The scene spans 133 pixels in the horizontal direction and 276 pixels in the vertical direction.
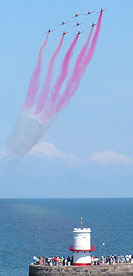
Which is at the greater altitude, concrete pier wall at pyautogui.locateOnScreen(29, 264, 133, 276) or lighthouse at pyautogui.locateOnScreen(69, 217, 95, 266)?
lighthouse at pyautogui.locateOnScreen(69, 217, 95, 266)

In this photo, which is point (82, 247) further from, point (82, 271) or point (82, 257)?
point (82, 271)

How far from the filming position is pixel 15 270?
11469 cm

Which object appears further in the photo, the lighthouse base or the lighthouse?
the lighthouse base

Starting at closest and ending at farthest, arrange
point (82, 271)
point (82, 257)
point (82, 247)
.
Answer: point (82, 271) < point (82, 247) < point (82, 257)

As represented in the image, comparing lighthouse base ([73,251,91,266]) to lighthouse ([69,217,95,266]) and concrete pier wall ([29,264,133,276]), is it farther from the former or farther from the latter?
concrete pier wall ([29,264,133,276])

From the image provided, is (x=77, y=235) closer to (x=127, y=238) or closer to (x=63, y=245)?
(x=63, y=245)

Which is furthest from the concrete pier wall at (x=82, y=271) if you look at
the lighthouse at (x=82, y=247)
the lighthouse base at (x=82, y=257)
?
the lighthouse at (x=82, y=247)

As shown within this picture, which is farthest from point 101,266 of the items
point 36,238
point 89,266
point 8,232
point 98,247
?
point 8,232

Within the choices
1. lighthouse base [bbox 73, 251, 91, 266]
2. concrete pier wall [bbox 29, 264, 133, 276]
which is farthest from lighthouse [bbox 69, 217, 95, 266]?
concrete pier wall [bbox 29, 264, 133, 276]

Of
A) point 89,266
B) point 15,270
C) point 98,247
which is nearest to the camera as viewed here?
point 89,266

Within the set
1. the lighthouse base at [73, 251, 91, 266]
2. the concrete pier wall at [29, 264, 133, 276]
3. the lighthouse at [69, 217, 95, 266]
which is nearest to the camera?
the concrete pier wall at [29, 264, 133, 276]

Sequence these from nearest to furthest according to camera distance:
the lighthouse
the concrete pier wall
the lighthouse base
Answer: the concrete pier wall < the lighthouse < the lighthouse base

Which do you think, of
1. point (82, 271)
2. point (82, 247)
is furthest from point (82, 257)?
point (82, 271)

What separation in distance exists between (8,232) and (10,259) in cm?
6965
